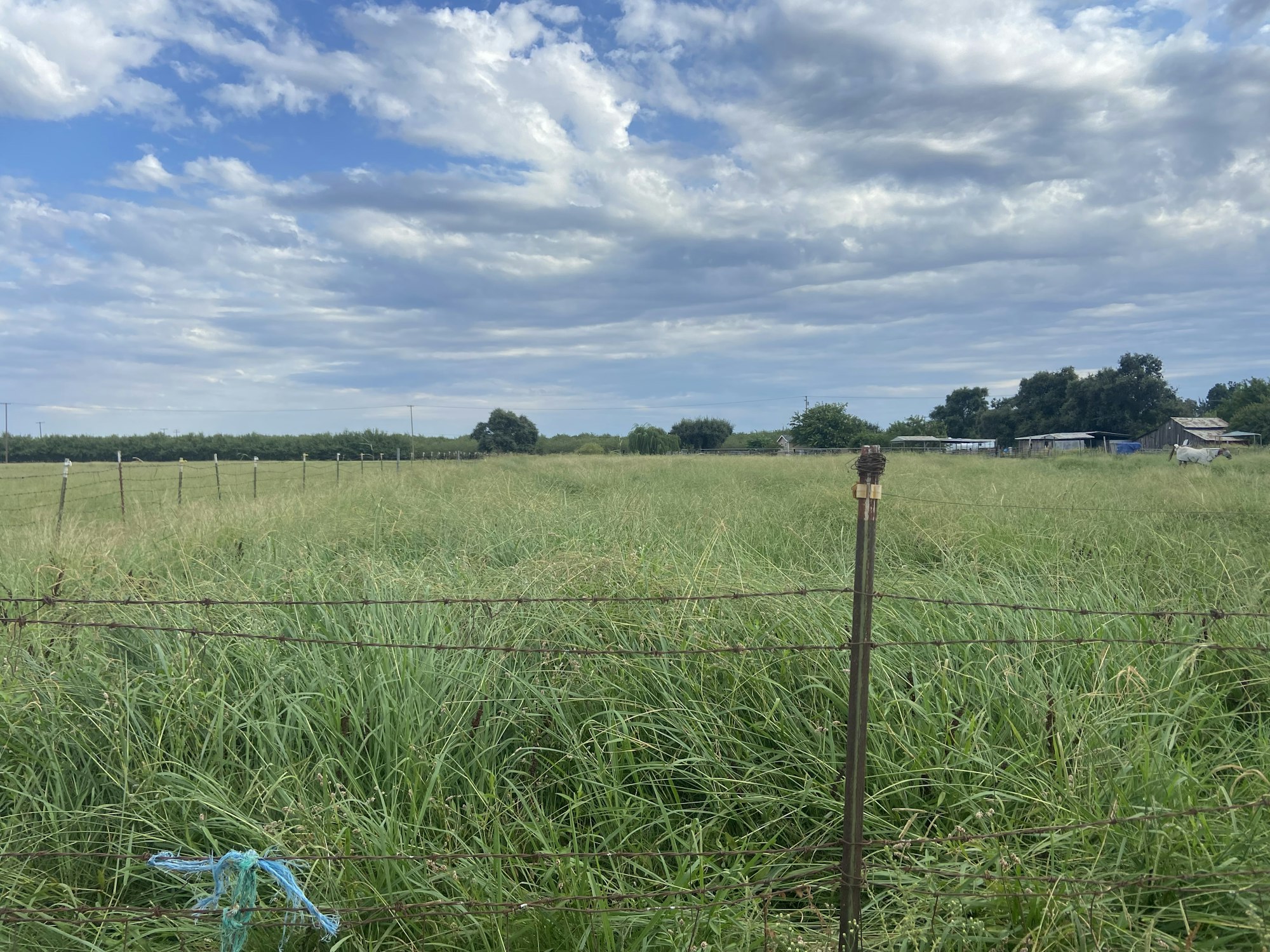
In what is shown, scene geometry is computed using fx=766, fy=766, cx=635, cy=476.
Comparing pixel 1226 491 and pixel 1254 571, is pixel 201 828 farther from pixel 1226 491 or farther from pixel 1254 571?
pixel 1226 491

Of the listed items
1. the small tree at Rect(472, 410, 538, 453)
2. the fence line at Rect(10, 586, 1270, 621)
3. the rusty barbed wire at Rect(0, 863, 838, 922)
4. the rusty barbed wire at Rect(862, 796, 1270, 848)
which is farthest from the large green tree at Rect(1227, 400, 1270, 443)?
the rusty barbed wire at Rect(0, 863, 838, 922)

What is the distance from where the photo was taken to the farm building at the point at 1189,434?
5131cm

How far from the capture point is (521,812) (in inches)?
127

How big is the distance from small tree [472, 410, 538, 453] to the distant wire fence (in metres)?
20.7

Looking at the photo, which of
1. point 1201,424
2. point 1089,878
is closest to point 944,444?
point 1201,424

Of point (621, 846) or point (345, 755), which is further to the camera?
point (345, 755)

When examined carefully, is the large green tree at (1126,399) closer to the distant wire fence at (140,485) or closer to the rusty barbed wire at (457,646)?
the distant wire fence at (140,485)

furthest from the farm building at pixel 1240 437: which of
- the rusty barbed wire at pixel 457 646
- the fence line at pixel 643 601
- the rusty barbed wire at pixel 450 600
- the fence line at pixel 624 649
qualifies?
the rusty barbed wire at pixel 457 646

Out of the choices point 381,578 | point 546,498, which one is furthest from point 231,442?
point 381,578

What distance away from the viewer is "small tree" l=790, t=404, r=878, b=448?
233ft

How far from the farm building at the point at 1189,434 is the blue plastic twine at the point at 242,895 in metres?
57.3

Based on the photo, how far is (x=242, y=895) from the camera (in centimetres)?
235

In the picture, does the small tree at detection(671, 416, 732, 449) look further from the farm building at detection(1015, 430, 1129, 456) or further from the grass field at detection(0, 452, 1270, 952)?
the grass field at detection(0, 452, 1270, 952)

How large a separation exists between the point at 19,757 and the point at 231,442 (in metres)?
70.1
